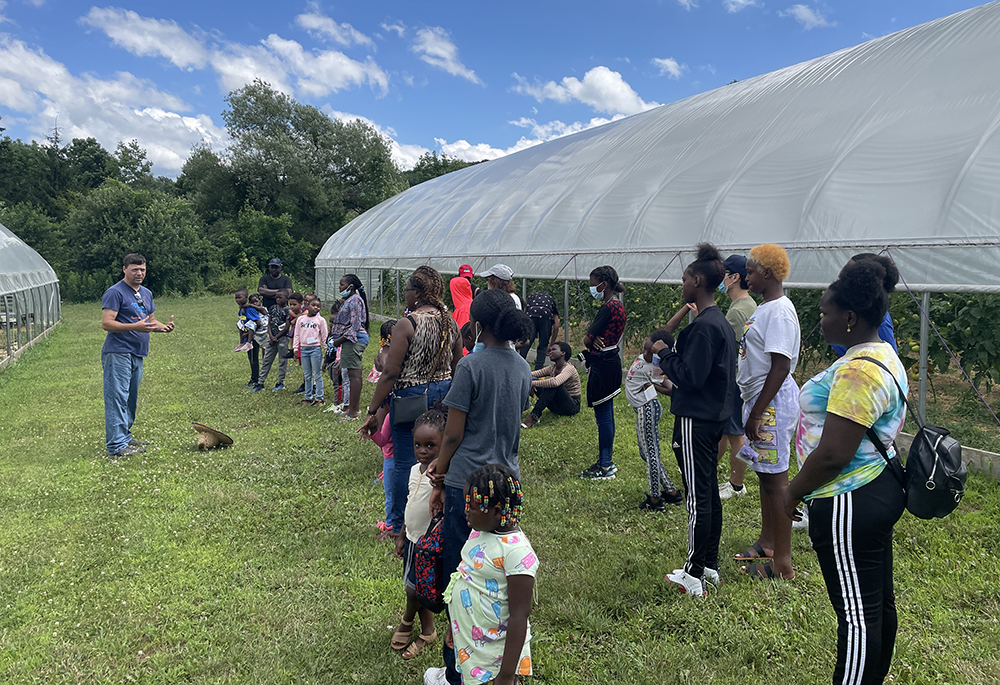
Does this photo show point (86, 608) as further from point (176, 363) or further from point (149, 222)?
point (149, 222)

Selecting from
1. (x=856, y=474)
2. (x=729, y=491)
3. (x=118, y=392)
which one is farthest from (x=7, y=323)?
(x=856, y=474)

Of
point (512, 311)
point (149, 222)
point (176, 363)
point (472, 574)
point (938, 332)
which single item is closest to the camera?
point (472, 574)

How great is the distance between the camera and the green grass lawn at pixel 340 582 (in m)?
3.26

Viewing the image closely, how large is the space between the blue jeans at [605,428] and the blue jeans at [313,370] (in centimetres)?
496

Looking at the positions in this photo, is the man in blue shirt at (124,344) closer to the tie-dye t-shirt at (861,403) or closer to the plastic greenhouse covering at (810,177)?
the tie-dye t-shirt at (861,403)

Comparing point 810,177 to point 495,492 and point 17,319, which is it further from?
point 17,319

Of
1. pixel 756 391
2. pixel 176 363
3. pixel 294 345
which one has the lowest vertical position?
pixel 176 363

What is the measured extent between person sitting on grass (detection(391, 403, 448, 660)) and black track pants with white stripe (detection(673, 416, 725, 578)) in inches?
60.4

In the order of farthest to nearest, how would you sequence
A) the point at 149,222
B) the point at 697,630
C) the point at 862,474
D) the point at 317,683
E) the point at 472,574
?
the point at 149,222 < the point at 697,630 < the point at 317,683 < the point at 472,574 < the point at 862,474

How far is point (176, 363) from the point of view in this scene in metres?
13.3

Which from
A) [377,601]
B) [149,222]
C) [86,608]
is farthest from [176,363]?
[149,222]

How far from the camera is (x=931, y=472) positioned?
7.14ft

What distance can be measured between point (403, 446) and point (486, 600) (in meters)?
1.85

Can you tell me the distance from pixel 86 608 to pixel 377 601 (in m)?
1.86
